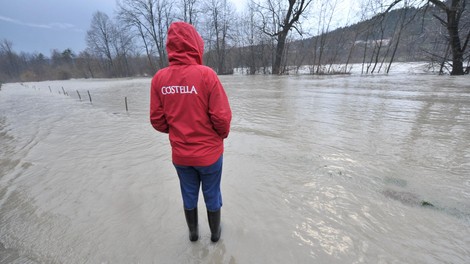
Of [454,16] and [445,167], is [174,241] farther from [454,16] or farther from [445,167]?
[454,16]

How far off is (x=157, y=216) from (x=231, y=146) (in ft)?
7.82

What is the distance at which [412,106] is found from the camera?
23.2 ft

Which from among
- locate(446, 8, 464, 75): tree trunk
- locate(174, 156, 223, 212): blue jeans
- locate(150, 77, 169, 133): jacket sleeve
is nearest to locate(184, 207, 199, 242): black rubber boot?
locate(174, 156, 223, 212): blue jeans

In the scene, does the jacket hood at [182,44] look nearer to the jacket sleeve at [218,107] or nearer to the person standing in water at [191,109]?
the person standing in water at [191,109]

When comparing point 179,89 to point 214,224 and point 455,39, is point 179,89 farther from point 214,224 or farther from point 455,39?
point 455,39

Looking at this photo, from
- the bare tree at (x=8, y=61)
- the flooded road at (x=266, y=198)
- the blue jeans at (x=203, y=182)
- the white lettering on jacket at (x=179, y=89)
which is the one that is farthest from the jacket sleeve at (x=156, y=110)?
the bare tree at (x=8, y=61)

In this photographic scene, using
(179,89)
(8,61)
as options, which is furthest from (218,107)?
(8,61)

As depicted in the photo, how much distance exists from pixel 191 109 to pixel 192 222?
3.76ft

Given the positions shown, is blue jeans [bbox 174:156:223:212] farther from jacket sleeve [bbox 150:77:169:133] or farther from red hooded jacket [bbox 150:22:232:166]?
jacket sleeve [bbox 150:77:169:133]

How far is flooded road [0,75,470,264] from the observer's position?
6.84ft

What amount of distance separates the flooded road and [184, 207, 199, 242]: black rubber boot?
0.27 ft

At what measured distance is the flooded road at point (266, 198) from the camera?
6.84 feet

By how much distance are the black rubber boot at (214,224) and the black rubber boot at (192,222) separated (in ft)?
0.46

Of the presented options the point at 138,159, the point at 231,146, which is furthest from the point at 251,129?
the point at 138,159
